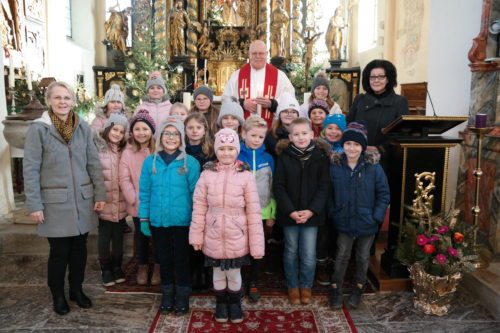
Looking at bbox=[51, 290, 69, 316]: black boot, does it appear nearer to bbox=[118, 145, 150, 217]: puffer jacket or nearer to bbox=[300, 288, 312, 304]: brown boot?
bbox=[118, 145, 150, 217]: puffer jacket

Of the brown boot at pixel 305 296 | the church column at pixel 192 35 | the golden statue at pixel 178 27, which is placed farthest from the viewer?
the church column at pixel 192 35

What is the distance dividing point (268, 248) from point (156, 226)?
1.61 m

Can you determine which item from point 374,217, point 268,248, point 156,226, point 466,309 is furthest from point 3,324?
point 466,309

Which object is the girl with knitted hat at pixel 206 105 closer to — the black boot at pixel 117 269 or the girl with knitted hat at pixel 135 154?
the girl with knitted hat at pixel 135 154

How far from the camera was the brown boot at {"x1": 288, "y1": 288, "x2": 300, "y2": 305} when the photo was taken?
3.32 meters

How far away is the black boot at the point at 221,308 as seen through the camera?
3049 mm

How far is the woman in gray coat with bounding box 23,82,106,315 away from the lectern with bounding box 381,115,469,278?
2.25 metres

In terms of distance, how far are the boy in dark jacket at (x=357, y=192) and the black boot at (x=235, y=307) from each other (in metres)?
0.71

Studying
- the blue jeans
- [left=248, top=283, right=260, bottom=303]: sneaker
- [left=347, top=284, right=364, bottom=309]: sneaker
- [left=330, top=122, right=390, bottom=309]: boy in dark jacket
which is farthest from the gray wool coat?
[left=347, top=284, right=364, bottom=309]: sneaker

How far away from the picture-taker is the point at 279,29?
38.8 feet

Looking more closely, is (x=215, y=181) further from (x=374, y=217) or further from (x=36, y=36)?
(x=36, y=36)

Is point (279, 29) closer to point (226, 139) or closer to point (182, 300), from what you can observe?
point (226, 139)

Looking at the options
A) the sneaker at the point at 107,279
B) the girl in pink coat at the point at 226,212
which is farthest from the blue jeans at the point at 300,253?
the sneaker at the point at 107,279

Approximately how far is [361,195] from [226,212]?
3.20 ft
